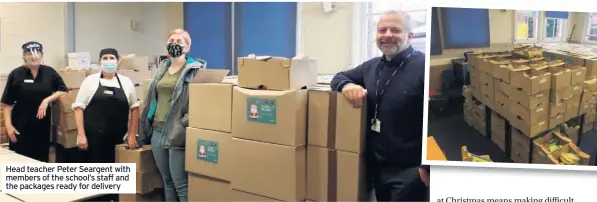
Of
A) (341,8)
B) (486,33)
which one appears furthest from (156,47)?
(486,33)

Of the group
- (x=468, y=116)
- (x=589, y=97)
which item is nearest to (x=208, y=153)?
(x=468, y=116)

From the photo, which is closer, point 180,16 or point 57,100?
point 57,100

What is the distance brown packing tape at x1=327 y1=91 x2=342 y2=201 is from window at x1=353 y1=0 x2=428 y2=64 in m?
0.34

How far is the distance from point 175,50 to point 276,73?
590 millimetres

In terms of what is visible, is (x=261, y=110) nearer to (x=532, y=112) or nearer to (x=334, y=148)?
(x=334, y=148)

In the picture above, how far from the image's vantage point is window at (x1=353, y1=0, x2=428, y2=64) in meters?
1.85

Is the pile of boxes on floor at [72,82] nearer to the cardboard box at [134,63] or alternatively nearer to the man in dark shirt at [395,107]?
the cardboard box at [134,63]

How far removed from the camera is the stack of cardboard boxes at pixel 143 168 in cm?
229

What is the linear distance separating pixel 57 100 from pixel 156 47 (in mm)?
689

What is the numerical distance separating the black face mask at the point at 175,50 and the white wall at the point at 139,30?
333 millimetres

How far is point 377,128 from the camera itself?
174cm

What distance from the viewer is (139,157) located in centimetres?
228

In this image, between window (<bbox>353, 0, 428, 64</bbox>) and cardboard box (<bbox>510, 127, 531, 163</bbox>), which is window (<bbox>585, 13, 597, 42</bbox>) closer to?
cardboard box (<bbox>510, 127, 531, 163</bbox>)

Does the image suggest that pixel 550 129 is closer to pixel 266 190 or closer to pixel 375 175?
pixel 375 175
